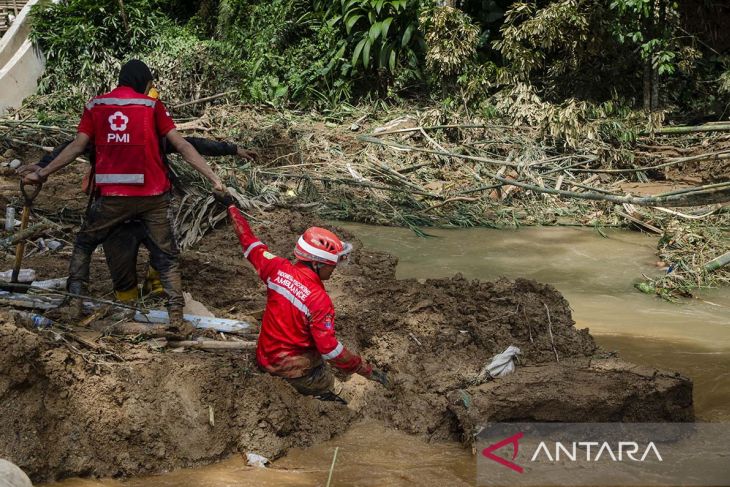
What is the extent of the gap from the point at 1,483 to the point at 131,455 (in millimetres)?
989

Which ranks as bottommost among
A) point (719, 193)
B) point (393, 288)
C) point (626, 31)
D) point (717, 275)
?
point (717, 275)

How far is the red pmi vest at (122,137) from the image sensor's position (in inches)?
208

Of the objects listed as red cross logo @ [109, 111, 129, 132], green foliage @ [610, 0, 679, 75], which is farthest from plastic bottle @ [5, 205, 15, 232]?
green foliage @ [610, 0, 679, 75]

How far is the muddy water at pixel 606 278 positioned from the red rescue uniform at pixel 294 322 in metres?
2.42

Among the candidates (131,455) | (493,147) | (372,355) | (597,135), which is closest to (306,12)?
(493,147)

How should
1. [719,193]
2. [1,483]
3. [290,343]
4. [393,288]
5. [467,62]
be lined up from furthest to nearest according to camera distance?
1. [467,62]
2. [393,288]
3. [719,193]
4. [290,343]
5. [1,483]

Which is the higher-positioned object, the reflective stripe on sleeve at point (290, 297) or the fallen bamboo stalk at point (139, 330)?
the reflective stripe on sleeve at point (290, 297)

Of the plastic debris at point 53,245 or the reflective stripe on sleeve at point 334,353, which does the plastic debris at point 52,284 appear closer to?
the plastic debris at point 53,245

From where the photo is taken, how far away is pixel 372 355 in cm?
586

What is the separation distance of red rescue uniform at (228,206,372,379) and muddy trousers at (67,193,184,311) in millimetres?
594

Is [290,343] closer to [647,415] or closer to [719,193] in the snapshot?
[647,415]

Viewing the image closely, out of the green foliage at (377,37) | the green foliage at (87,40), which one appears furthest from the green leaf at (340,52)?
the green foliage at (87,40)

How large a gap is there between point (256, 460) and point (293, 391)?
21.1 inches

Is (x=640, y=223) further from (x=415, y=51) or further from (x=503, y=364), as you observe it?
(x=415, y=51)
